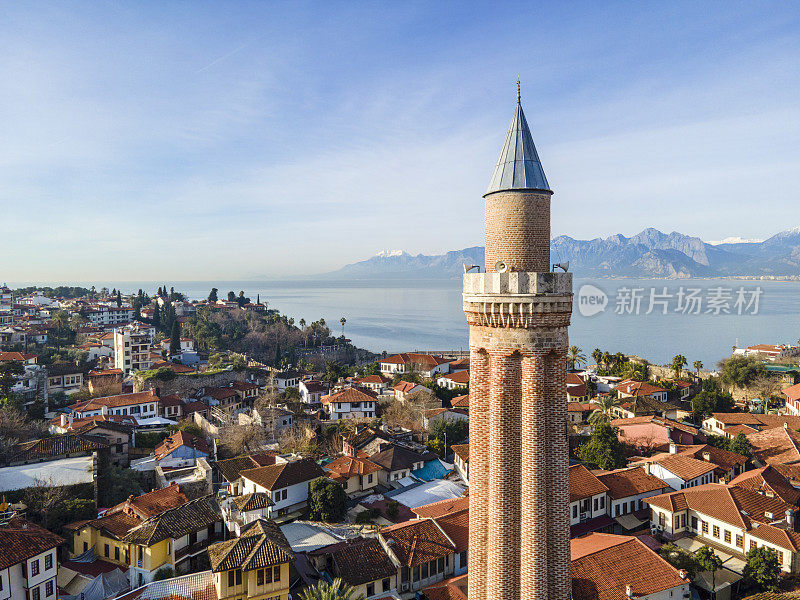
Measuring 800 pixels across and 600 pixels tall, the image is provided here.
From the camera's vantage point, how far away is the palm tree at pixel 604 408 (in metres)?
43.5

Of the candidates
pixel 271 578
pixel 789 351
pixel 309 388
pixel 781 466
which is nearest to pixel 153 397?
pixel 309 388

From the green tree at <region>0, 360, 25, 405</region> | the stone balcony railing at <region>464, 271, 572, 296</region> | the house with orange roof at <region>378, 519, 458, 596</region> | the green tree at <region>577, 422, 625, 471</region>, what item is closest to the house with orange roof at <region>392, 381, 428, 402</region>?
the green tree at <region>577, 422, 625, 471</region>

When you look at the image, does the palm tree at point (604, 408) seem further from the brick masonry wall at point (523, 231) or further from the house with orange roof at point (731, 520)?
the brick masonry wall at point (523, 231)

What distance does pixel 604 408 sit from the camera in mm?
46906

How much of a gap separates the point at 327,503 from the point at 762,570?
19.5 m

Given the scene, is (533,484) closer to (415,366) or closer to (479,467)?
(479,467)

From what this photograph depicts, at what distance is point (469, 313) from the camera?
31.7 feet

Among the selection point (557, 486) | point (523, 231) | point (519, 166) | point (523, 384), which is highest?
point (519, 166)

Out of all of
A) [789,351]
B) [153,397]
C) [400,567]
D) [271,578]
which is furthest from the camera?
[789,351]

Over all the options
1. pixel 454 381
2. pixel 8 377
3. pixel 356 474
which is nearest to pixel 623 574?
pixel 356 474

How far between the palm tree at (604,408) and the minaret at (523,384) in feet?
120

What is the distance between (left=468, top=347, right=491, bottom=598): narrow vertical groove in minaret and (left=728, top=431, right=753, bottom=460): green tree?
34082mm

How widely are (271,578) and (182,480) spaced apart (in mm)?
14187

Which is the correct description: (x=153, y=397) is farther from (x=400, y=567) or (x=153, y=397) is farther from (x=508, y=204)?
(x=508, y=204)
